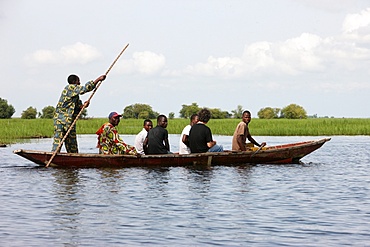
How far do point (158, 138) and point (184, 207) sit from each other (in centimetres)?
444

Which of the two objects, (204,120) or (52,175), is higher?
(204,120)

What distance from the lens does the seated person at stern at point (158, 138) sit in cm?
1241

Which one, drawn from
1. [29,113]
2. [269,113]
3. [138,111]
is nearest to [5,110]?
[29,113]

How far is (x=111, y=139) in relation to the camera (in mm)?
12180

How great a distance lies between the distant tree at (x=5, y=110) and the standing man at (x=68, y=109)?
60714 mm

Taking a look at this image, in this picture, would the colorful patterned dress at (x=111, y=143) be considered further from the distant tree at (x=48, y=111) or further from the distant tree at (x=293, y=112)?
the distant tree at (x=293, y=112)

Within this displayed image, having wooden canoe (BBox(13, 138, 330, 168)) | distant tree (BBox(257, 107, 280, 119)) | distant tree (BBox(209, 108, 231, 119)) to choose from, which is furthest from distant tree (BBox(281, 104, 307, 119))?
wooden canoe (BBox(13, 138, 330, 168))

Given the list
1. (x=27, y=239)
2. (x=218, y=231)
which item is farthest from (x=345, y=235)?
(x=27, y=239)

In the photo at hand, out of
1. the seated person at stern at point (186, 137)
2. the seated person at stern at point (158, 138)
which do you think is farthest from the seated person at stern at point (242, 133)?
the seated person at stern at point (158, 138)

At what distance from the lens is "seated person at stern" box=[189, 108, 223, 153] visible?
12.5 meters

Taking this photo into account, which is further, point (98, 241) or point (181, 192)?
point (181, 192)

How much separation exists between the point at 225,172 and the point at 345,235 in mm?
5634

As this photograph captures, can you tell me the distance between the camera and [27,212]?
7.70 metres

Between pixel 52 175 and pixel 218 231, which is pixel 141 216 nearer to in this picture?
pixel 218 231
